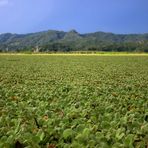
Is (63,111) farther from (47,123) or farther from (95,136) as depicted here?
(95,136)

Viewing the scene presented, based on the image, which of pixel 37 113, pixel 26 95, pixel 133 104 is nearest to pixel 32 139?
pixel 37 113

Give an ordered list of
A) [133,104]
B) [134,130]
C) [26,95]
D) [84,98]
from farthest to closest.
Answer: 1. [26,95]
2. [84,98]
3. [133,104]
4. [134,130]

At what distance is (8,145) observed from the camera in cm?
443

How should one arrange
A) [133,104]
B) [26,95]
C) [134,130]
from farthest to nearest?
[26,95]
[133,104]
[134,130]

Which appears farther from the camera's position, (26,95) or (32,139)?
(26,95)

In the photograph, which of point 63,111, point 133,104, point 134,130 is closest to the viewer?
point 134,130

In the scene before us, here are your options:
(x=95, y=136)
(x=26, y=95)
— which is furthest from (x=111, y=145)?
(x=26, y=95)

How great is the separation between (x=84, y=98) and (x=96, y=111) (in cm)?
227

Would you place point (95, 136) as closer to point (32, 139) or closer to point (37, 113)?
point (32, 139)

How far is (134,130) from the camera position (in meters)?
5.34

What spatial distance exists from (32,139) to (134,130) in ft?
5.96

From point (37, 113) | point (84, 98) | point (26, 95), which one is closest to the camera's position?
point (37, 113)

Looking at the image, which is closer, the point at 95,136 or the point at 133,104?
the point at 95,136

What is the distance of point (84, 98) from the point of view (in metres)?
9.40
